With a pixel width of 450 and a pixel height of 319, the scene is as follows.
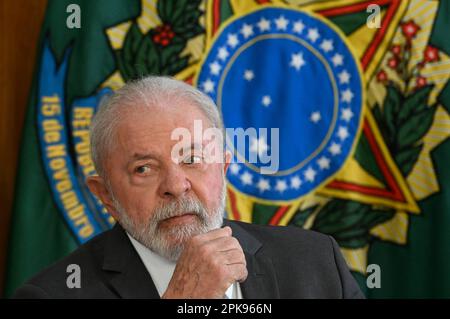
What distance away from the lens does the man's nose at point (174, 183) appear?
1464 mm

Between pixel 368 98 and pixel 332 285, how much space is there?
155cm

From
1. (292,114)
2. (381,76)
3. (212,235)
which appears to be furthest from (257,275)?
(381,76)

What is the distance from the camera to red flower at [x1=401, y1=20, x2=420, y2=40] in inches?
118

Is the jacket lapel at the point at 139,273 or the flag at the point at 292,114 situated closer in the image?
the jacket lapel at the point at 139,273

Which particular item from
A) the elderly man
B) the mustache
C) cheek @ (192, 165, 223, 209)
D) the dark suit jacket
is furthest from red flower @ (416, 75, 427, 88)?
the mustache

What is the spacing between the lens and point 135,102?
1.53m

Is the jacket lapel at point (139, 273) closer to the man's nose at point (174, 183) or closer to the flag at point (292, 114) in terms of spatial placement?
the man's nose at point (174, 183)

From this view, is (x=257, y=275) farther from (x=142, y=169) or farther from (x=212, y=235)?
(x=142, y=169)

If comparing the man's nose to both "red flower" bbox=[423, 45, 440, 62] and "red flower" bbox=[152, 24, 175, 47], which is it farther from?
"red flower" bbox=[423, 45, 440, 62]

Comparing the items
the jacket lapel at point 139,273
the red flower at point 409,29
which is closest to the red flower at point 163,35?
the red flower at point 409,29

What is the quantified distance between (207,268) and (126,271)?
30cm
